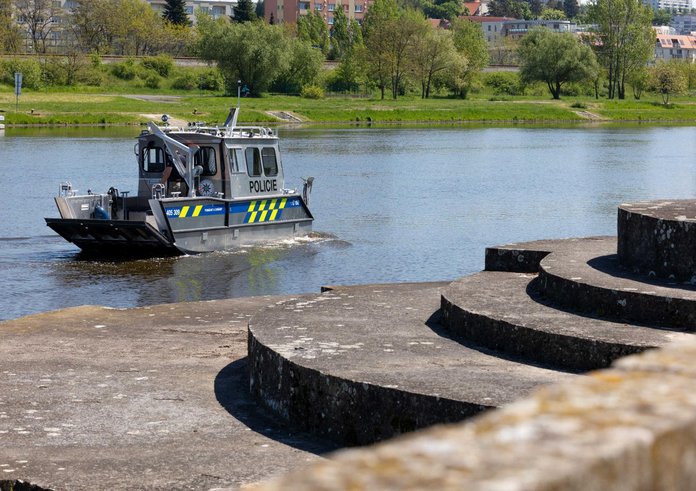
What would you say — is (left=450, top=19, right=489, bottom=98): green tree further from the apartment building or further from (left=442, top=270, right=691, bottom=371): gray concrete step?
(left=442, top=270, right=691, bottom=371): gray concrete step

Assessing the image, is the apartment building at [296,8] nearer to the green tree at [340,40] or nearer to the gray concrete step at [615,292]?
the green tree at [340,40]

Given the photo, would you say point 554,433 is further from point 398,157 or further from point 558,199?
point 398,157

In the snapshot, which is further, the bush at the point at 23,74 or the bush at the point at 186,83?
the bush at the point at 186,83

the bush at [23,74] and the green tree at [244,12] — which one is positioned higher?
the green tree at [244,12]

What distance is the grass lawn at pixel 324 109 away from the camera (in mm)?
79312

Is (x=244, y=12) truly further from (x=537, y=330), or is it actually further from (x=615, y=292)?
(x=537, y=330)

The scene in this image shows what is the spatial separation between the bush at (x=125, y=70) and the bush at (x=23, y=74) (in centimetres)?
986

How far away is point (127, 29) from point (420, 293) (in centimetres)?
11670

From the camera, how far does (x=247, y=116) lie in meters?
82.6

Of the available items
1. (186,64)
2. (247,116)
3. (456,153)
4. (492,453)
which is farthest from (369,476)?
(186,64)

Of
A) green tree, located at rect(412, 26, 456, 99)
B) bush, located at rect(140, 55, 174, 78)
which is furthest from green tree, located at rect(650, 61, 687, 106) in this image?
bush, located at rect(140, 55, 174, 78)

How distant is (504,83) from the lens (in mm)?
122438

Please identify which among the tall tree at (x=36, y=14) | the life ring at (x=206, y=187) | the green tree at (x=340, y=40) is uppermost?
the tall tree at (x=36, y=14)

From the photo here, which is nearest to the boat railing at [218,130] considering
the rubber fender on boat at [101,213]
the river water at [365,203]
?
the rubber fender on boat at [101,213]
